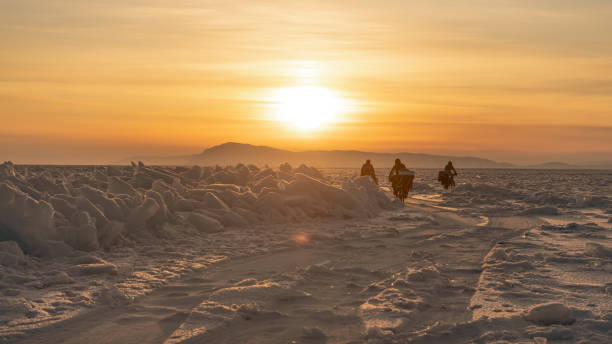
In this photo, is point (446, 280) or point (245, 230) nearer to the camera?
point (446, 280)

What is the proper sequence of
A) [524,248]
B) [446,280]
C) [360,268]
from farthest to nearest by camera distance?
1. [524,248]
2. [360,268]
3. [446,280]

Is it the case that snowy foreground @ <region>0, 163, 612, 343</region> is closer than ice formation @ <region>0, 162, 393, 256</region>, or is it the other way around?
snowy foreground @ <region>0, 163, 612, 343</region>

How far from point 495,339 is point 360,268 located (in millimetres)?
2006

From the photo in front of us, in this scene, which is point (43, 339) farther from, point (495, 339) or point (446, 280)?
point (446, 280)

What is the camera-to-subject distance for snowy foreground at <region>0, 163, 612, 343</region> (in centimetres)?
286

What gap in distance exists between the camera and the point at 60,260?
4.63 metres

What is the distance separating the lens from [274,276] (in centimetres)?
423

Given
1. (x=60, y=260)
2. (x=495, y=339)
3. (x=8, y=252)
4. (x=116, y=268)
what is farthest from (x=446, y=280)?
(x=8, y=252)

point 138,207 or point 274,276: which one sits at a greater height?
point 138,207

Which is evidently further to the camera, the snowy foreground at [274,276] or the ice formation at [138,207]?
the ice formation at [138,207]

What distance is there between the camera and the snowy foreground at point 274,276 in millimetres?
2859

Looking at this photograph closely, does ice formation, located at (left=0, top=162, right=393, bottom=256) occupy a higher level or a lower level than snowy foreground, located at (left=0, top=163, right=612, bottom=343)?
higher

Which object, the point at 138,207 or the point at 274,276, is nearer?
the point at 274,276

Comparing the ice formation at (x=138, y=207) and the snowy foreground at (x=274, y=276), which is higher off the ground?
the ice formation at (x=138, y=207)
